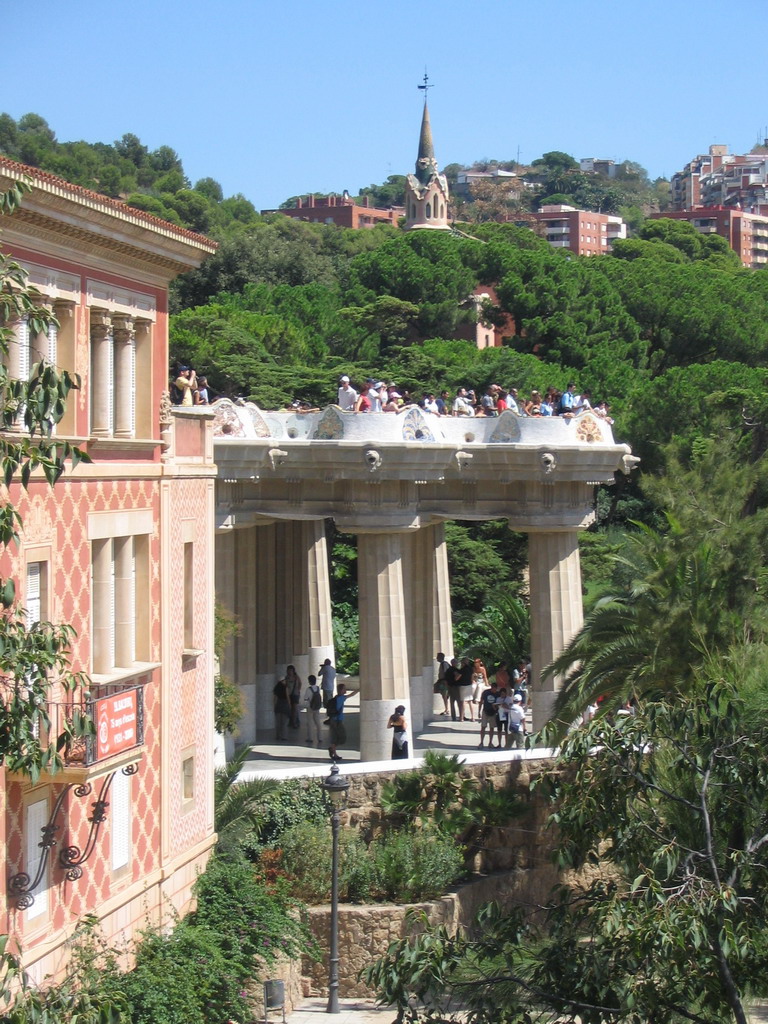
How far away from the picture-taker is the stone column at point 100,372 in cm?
1770

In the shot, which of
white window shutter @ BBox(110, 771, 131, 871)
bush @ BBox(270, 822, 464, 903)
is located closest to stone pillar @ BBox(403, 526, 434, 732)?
bush @ BBox(270, 822, 464, 903)

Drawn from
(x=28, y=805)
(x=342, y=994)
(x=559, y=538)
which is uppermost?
(x=559, y=538)

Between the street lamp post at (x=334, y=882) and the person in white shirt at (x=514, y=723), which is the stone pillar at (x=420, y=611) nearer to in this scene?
the person in white shirt at (x=514, y=723)

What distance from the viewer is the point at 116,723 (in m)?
16.4

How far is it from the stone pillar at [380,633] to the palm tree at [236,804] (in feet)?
21.8

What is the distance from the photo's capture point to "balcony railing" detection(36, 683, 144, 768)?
613 inches

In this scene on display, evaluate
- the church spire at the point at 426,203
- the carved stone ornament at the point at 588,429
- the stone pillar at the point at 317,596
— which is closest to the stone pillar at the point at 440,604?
the stone pillar at the point at 317,596

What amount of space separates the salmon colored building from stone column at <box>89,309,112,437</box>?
2cm

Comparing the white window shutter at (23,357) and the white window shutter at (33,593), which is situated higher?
the white window shutter at (23,357)

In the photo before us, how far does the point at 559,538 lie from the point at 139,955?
14.7m

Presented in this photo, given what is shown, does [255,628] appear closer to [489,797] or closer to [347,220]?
[489,797]

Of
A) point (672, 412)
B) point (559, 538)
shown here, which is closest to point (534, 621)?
point (559, 538)

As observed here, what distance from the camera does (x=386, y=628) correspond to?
29.8 metres

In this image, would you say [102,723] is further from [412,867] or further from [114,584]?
[412,867]
